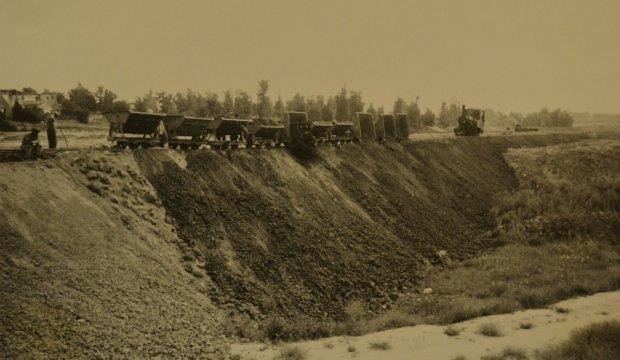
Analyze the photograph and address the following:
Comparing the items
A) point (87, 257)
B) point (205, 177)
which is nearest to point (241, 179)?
point (205, 177)

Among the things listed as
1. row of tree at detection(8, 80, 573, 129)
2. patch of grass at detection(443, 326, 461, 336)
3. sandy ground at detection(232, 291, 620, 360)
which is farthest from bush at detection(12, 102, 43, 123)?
patch of grass at detection(443, 326, 461, 336)

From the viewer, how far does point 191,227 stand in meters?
16.1

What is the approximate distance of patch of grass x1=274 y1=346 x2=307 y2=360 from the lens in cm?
1196

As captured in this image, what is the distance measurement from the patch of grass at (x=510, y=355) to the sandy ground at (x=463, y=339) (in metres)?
0.24

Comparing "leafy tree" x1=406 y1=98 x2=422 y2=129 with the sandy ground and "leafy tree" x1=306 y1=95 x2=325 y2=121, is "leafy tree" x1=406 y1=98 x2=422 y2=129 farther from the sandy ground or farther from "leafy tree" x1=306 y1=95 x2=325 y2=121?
the sandy ground

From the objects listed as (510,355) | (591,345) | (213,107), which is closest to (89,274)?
(510,355)

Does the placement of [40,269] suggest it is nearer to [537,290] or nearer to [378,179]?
[537,290]

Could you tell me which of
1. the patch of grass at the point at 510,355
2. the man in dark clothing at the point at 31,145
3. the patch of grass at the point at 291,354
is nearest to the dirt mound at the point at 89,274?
the man in dark clothing at the point at 31,145

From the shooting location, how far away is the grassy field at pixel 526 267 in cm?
1506

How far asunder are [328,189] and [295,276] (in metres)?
7.82

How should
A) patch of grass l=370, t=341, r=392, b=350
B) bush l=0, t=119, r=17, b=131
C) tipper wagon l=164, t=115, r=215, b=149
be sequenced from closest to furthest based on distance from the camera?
1. patch of grass l=370, t=341, r=392, b=350
2. tipper wagon l=164, t=115, r=215, b=149
3. bush l=0, t=119, r=17, b=131

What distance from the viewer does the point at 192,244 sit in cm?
1548

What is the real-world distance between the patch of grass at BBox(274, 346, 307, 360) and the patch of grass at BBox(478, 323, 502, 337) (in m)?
6.15

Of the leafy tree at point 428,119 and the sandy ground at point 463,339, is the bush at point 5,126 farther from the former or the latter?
the leafy tree at point 428,119
